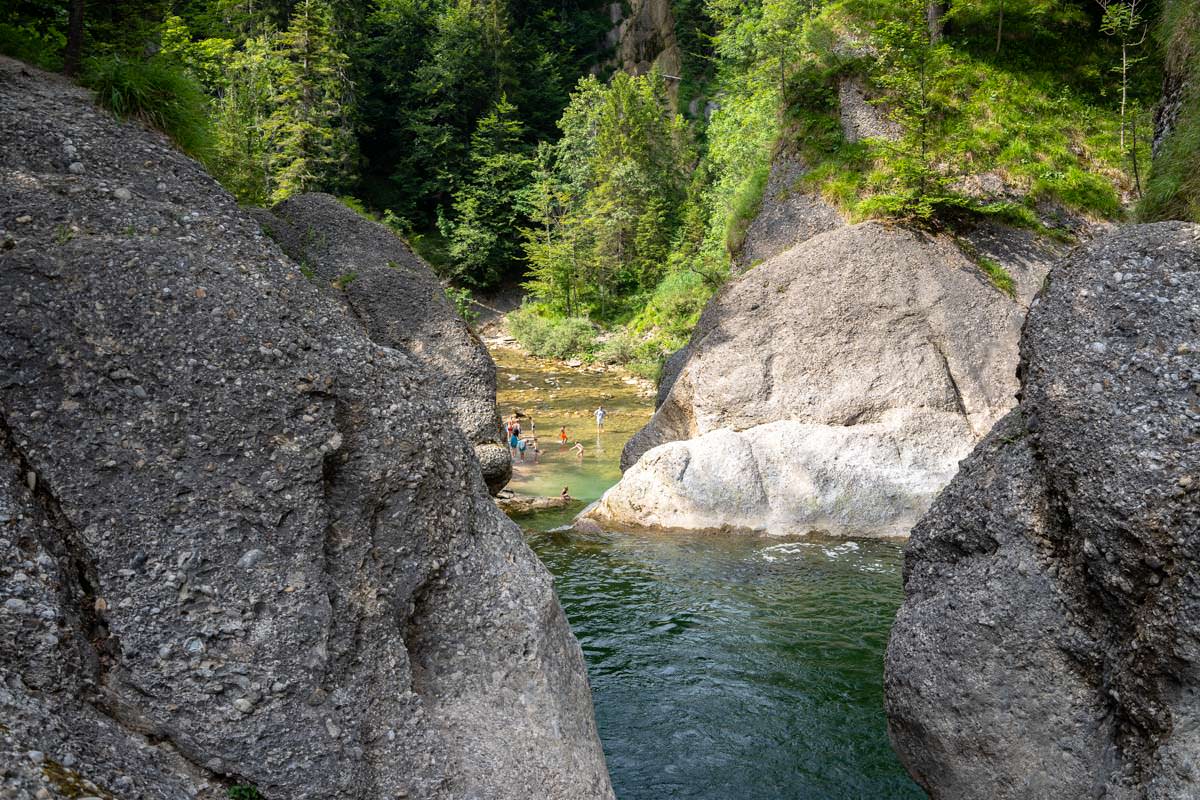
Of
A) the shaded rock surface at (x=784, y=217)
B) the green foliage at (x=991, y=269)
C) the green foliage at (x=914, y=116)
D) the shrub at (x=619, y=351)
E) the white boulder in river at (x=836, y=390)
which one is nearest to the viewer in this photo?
the white boulder in river at (x=836, y=390)

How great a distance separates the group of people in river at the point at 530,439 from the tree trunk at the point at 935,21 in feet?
47.7

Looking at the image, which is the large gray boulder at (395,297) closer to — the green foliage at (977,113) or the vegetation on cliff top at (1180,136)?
the vegetation on cliff top at (1180,136)

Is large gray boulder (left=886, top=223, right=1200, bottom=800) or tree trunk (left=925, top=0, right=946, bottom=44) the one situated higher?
tree trunk (left=925, top=0, right=946, bottom=44)

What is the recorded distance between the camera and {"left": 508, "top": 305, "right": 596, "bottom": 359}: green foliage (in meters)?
41.3

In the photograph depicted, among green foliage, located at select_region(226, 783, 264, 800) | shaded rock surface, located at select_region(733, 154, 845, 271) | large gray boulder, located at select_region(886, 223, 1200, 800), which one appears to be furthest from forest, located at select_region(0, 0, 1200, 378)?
green foliage, located at select_region(226, 783, 264, 800)

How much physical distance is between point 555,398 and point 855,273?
17.5 m

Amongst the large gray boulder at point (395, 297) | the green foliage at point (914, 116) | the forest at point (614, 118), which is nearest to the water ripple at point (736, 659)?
the large gray boulder at point (395, 297)

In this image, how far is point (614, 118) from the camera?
47.3 m

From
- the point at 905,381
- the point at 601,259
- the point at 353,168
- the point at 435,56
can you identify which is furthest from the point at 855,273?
the point at 435,56

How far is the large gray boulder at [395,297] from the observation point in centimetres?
1323

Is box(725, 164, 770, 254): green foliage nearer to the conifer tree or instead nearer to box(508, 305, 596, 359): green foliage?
the conifer tree

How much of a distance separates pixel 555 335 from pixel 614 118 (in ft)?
48.3

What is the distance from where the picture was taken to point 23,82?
634 centimetres

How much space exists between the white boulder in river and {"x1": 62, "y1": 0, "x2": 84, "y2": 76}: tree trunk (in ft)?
37.7
